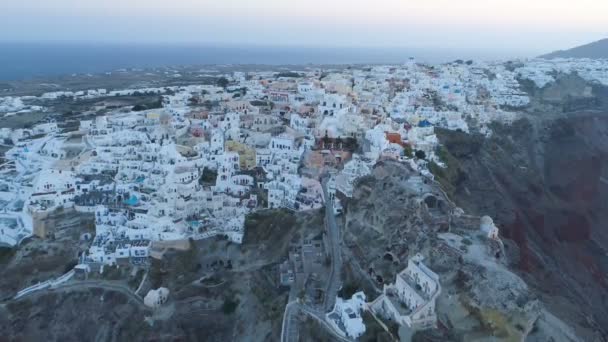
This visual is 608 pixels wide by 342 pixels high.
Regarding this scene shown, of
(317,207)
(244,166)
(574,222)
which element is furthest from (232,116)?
(574,222)

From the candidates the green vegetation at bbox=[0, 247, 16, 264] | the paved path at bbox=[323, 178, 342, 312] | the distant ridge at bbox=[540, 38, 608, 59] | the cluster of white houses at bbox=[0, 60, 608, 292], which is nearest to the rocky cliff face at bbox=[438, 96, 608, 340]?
the cluster of white houses at bbox=[0, 60, 608, 292]

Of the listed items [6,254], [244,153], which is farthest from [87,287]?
[244,153]

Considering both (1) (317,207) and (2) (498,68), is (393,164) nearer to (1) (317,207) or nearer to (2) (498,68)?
(1) (317,207)

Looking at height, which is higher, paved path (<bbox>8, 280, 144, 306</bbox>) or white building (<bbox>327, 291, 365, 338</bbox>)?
white building (<bbox>327, 291, 365, 338</bbox>)

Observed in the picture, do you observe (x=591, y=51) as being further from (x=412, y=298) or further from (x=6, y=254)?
(x=6, y=254)

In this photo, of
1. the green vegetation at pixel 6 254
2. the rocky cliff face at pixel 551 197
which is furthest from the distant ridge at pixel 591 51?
the green vegetation at pixel 6 254

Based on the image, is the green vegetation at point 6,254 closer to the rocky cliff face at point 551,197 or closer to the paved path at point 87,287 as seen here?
the paved path at point 87,287

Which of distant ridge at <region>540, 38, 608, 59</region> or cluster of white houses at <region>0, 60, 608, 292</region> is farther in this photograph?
distant ridge at <region>540, 38, 608, 59</region>

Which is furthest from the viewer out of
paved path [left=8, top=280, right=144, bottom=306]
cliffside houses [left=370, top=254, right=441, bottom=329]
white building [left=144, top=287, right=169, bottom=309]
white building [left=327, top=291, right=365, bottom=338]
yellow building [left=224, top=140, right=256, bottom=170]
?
yellow building [left=224, top=140, right=256, bottom=170]

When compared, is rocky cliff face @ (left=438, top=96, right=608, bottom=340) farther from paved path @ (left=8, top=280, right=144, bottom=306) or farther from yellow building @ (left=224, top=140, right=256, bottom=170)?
paved path @ (left=8, top=280, right=144, bottom=306)
